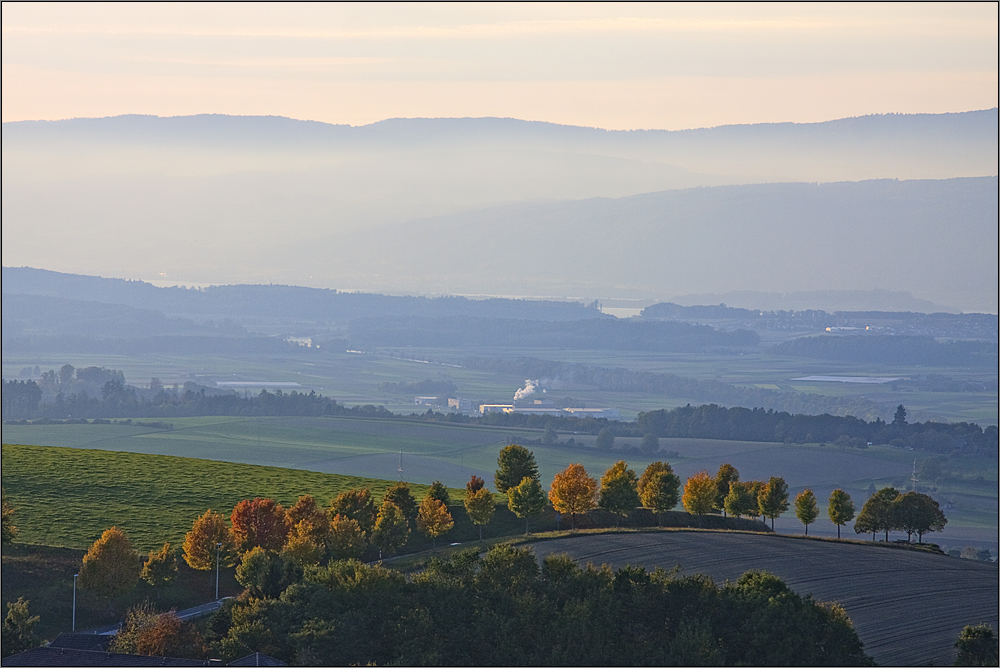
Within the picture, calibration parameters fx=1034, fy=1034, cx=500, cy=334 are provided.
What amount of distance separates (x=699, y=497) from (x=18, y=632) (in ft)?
172

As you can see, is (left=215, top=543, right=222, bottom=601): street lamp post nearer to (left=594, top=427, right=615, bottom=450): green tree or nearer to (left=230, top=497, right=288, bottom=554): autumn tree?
(left=230, top=497, right=288, bottom=554): autumn tree

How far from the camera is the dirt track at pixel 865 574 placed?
177ft

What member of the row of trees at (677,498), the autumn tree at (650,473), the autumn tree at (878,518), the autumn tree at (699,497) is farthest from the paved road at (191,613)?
the autumn tree at (878,518)

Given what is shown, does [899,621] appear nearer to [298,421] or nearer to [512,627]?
[512,627]

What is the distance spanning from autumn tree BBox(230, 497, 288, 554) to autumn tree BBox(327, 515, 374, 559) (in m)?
3.22

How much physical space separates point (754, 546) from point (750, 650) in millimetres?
26410

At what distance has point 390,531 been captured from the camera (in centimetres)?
6506

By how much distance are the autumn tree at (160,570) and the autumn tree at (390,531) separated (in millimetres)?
12292

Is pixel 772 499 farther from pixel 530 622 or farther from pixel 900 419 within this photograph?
pixel 900 419

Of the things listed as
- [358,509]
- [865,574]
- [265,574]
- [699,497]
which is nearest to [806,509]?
[699,497]

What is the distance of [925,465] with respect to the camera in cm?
14688

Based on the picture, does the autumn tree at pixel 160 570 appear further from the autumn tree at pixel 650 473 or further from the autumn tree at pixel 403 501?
the autumn tree at pixel 650 473

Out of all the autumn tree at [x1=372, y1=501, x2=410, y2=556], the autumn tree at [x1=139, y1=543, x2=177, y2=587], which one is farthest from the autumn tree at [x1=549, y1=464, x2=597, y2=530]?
the autumn tree at [x1=139, y1=543, x2=177, y2=587]

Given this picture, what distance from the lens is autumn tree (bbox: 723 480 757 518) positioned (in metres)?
81.5
